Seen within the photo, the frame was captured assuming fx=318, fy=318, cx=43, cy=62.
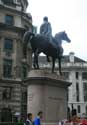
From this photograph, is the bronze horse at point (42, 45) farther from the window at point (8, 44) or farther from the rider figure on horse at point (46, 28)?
the window at point (8, 44)

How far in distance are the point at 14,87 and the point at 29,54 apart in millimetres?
7399

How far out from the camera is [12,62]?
4578 centimetres

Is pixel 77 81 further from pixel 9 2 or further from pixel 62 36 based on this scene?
pixel 62 36

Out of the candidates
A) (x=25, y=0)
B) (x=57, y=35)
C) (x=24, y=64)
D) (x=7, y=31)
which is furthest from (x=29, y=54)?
(x=57, y=35)

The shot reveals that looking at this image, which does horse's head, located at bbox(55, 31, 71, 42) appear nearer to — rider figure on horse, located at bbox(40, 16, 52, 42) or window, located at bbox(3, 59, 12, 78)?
rider figure on horse, located at bbox(40, 16, 52, 42)

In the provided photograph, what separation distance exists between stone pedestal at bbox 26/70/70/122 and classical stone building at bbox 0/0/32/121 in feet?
79.0

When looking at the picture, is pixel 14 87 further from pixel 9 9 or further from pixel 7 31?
pixel 9 9

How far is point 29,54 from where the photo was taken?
49938 mm

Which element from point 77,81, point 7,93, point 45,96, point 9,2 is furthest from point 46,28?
point 77,81

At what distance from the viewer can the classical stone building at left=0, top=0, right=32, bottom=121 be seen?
43.8 metres

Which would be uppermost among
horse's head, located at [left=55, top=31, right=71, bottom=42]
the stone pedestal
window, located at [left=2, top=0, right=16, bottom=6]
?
window, located at [left=2, top=0, right=16, bottom=6]

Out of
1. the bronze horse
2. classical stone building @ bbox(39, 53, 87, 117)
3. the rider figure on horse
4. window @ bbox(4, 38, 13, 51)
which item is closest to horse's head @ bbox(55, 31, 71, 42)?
the bronze horse

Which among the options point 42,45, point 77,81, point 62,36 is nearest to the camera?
point 42,45

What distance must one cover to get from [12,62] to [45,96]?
28.0 m
